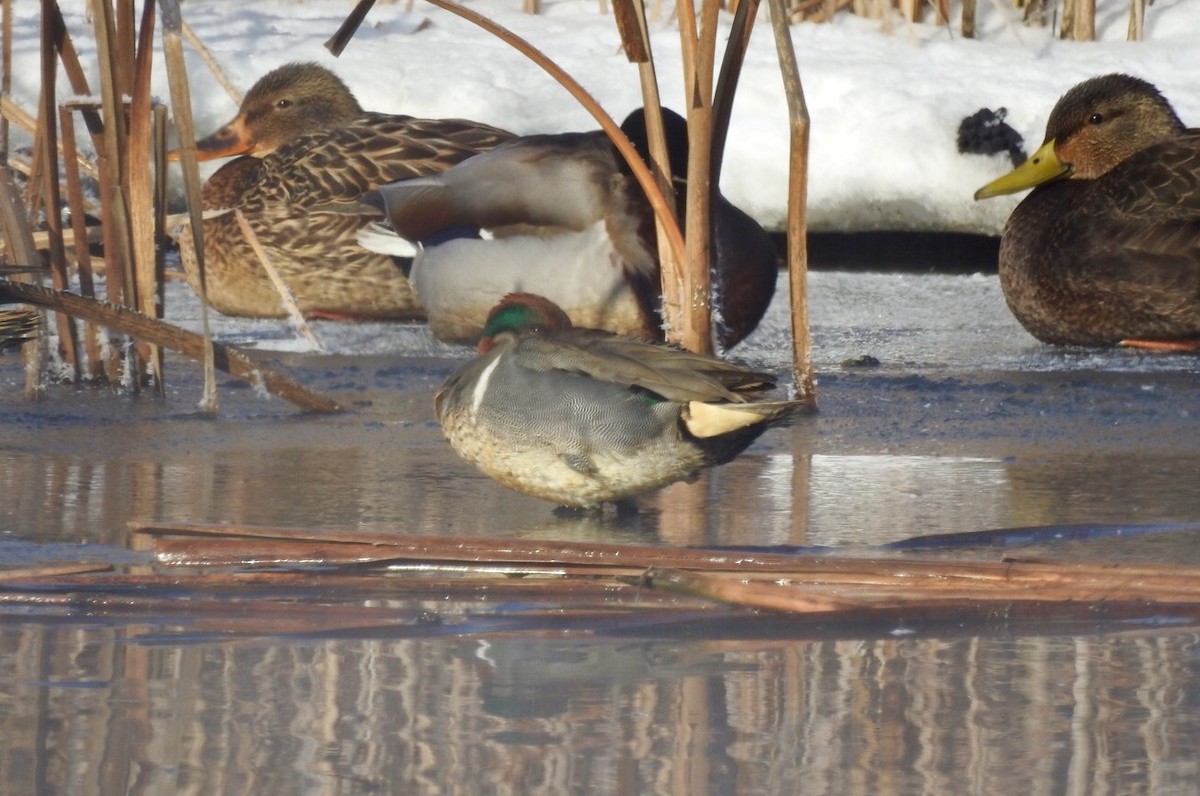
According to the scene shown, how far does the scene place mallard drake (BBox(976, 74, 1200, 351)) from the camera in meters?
5.93

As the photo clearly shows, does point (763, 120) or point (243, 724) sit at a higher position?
point (763, 120)

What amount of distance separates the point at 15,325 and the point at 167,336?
0.34 metres

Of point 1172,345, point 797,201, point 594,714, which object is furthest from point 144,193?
point 1172,345

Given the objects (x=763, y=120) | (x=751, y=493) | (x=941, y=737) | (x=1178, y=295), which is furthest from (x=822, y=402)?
(x=763, y=120)

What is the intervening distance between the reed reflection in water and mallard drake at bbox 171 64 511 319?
4171 mm

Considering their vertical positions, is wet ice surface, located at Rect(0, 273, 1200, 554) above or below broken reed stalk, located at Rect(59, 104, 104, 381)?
below

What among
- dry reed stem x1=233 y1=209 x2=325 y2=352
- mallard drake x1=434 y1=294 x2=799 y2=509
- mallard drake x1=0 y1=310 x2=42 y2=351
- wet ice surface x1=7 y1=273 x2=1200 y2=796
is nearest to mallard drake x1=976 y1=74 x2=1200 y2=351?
wet ice surface x1=7 y1=273 x2=1200 y2=796

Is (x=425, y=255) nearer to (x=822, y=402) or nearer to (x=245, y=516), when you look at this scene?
(x=822, y=402)

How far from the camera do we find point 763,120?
7969 mm

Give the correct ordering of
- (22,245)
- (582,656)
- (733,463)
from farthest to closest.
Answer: (22,245)
(733,463)
(582,656)

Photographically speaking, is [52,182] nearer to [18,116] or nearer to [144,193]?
[144,193]

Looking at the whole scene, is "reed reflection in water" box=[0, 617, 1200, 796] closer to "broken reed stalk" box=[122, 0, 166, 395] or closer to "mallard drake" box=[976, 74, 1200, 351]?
"broken reed stalk" box=[122, 0, 166, 395]

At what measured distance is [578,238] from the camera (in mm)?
5688

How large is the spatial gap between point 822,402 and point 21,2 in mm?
5990
